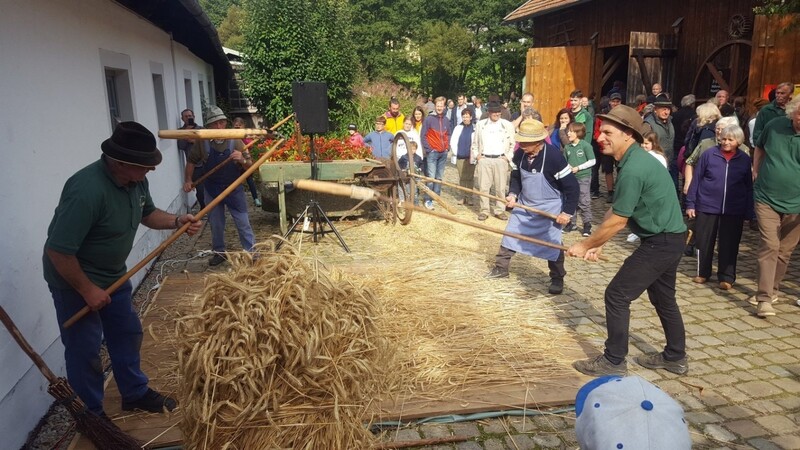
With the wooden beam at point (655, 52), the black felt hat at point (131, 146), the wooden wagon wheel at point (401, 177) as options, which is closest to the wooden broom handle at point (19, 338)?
the black felt hat at point (131, 146)

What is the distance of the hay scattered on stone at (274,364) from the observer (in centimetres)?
241

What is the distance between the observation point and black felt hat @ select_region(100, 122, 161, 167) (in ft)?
10.3

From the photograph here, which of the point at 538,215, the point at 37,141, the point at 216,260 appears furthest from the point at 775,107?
the point at 37,141

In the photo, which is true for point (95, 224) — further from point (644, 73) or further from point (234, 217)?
point (644, 73)

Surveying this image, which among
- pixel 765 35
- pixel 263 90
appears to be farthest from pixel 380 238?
pixel 263 90

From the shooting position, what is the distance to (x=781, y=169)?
17.0ft

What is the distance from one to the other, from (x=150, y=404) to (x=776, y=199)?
18.2ft

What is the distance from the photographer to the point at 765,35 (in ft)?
28.0

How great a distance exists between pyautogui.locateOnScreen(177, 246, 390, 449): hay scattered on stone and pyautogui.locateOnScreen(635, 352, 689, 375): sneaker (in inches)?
104

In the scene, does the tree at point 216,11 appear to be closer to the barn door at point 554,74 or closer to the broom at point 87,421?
the barn door at point 554,74

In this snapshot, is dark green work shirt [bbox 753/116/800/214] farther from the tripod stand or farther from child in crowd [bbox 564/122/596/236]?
the tripod stand

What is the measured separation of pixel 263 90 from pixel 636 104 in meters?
10.4

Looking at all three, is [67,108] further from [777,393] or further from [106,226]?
[777,393]

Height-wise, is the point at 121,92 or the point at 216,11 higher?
the point at 216,11
